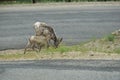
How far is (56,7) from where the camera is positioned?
26.4 metres

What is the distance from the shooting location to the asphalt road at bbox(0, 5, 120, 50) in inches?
696

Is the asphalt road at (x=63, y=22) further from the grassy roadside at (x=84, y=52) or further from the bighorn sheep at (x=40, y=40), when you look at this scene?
the grassy roadside at (x=84, y=52)

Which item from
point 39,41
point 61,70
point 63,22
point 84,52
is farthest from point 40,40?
point 63,22

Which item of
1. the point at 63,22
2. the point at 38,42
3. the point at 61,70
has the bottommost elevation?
the point at 63,22

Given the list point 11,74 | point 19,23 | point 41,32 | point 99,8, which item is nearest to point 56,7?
point 99,8

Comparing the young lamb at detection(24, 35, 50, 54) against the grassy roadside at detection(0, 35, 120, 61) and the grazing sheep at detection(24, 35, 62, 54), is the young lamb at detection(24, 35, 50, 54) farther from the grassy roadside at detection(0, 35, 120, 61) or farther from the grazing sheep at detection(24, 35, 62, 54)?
the grassy roadside at detection(0, 35, 120, 61)

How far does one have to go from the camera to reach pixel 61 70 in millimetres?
10234

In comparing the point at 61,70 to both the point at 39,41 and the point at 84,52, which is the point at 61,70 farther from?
the point at 39,41

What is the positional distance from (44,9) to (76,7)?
6.13 feet

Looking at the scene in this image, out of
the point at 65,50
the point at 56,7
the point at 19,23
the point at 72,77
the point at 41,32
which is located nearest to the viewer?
the point at 72,77

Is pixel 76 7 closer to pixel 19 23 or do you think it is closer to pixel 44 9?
pixel 44 9

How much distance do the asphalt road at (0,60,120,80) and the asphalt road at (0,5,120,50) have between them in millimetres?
5206

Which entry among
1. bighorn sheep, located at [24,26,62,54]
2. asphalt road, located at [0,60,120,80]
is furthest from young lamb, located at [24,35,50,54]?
asphalt road, located at [0,60,120,80]

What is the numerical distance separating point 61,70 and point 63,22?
1112cm
